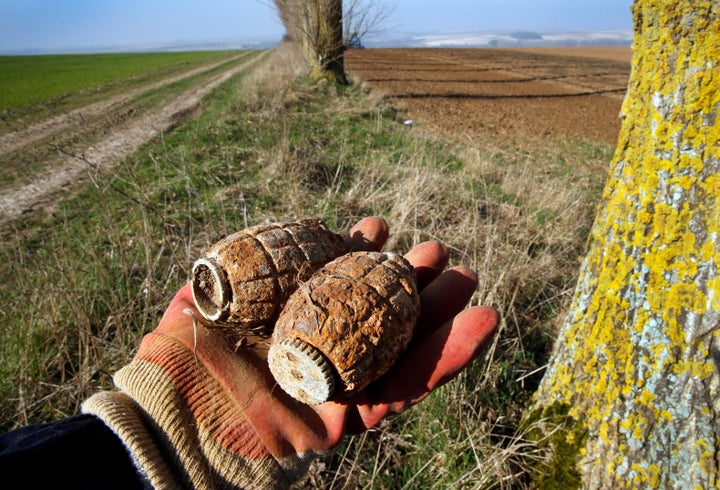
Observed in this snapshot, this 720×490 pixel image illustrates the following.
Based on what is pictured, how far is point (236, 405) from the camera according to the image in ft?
7.80

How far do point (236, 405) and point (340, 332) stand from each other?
0.74 m

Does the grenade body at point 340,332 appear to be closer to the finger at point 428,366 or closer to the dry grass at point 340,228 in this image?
the finger at point 428,366

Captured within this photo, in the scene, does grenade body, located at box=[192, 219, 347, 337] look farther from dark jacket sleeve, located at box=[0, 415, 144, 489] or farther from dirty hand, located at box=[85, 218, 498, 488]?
dark jacket sleeve, located at box=[0, 415, 144, 489]

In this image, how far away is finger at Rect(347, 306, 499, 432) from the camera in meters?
2.33

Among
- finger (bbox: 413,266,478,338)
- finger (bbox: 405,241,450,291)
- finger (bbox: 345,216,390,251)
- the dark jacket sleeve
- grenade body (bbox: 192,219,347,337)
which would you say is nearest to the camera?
the dark jacket sleeve

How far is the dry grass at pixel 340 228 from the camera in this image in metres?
3.09

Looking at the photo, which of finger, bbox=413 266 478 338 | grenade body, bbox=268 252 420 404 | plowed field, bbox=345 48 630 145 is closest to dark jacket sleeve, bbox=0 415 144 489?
grenade body, bbox=268 252 420 404

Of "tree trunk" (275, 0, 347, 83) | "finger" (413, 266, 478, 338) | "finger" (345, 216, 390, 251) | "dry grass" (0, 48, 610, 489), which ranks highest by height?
"tree trunk" (275, 0, 347, 83)

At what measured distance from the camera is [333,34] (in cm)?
1777

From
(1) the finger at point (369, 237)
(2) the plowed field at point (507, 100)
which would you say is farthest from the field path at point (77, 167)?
(2) the plowed field at point (507, 100)

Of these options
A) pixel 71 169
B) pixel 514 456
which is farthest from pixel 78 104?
pixel 514 456

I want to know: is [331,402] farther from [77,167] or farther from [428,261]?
[77,167]

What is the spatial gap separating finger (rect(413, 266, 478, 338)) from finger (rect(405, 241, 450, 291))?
0.19 metres

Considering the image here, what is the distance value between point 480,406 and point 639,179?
187cm
